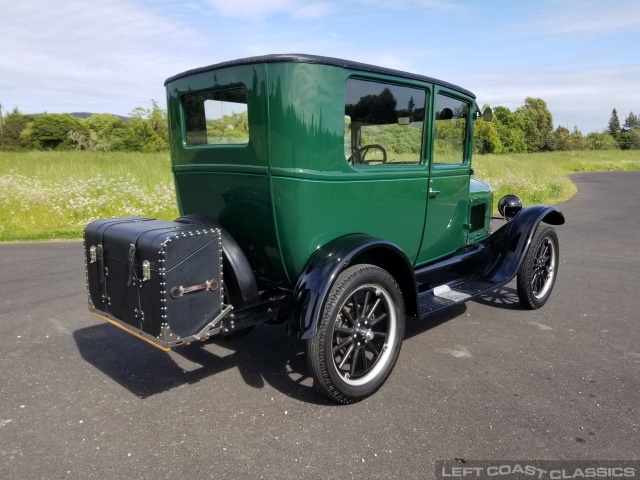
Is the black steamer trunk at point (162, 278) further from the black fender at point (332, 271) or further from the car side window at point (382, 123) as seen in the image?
the car side window at point (382, 123)

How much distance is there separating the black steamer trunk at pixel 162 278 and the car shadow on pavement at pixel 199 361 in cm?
63

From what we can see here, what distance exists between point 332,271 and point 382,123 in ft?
4.17

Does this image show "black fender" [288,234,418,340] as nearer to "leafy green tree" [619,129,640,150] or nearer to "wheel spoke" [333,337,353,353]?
"wheel spoke" [333,337,353,353]

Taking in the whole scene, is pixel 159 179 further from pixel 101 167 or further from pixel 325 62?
pixel 325 62

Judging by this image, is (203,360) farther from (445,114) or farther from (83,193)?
(83,193)

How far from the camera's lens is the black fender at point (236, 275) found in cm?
295

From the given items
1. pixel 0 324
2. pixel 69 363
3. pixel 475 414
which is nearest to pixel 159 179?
pixel 0 324

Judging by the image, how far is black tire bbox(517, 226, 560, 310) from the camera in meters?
4.42

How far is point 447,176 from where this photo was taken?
3.95 metres

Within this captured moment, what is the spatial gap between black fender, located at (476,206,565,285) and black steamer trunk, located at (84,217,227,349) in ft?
8.60

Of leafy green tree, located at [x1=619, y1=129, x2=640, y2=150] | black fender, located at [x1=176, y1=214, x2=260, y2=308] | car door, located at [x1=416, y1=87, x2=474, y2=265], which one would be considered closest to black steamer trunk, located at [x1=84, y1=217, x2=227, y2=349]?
black fender, located at [x1=176, y1=214, x2=260, y2=308]

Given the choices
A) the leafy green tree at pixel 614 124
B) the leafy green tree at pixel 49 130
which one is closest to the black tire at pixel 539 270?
the leafy green tree at pixel 49 130

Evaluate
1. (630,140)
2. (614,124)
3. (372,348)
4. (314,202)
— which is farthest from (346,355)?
(614,124)

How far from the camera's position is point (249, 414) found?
281 cm
